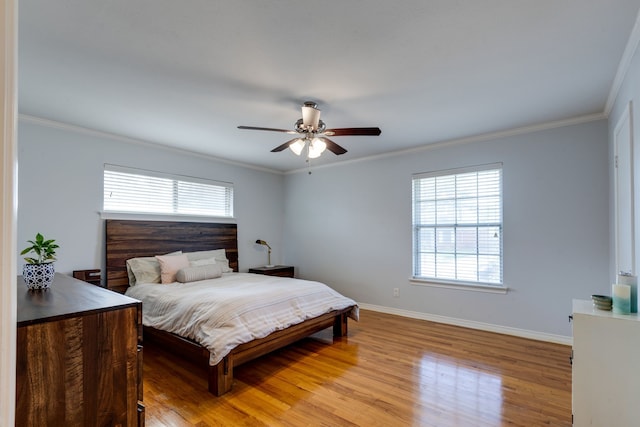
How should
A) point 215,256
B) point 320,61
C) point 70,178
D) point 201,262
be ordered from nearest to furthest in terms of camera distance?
point 320,61
point 70,178
point 201,262
point 215,256

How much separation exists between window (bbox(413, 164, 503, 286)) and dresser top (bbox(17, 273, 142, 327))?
150 inches

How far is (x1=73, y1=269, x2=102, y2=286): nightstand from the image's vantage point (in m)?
3.54

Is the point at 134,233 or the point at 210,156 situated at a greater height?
the point at 210,156

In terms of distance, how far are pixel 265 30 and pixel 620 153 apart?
9.49 feet

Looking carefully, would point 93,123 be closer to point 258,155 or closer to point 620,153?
point 258,155

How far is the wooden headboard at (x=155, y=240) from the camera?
3805 millimetres

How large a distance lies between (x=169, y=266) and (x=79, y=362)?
2.86 meters

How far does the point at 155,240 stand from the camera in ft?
13.7

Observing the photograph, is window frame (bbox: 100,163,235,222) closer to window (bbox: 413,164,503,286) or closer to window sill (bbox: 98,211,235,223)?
window sill (bbox: 98,211,235,223)

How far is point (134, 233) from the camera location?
400 cm

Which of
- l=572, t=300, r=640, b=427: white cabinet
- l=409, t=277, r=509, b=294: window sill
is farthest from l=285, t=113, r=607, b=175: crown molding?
l=572, t=300, r=640, b=427: white cabinet

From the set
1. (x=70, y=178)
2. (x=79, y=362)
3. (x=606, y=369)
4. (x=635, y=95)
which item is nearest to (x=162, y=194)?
(x=70, y=178)

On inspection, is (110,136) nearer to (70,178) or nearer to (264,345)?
(70,178)

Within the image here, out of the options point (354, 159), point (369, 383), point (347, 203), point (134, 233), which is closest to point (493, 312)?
point (369, 383)
